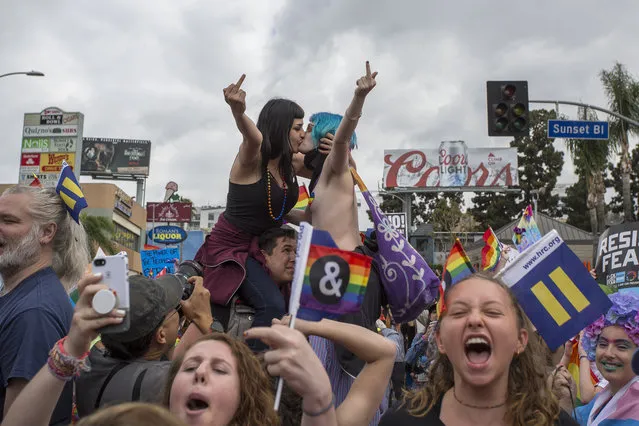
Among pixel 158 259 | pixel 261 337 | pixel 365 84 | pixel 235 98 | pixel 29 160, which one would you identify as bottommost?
pixel 261 337

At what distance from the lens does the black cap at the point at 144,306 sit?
9.73 ft

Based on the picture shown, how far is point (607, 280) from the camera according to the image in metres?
8.14

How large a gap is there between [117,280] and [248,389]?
2.10 ft

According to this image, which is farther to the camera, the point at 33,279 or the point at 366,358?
the point at 33,279

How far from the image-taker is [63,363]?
2414mm

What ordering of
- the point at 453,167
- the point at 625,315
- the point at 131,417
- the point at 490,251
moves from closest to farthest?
the point at 131,417 → the point at 625,315 → the point at 490,251 → the point at 453,167

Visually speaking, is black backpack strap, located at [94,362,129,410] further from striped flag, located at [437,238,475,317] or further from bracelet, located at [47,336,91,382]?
striped flag, located at [437,238,475,317]

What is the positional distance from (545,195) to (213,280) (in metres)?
71.2

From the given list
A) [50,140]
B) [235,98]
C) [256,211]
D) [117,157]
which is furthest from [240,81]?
[117,157]

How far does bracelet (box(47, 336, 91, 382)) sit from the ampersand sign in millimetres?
829

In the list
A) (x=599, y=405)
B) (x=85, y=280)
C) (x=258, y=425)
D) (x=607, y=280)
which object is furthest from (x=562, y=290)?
(x=607, y=280)

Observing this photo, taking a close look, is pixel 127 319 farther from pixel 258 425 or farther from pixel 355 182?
pixel 355 182

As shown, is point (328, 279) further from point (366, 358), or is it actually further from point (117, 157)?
point (117, 157)

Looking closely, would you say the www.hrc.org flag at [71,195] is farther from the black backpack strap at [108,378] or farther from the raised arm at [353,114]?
the raised arm at [353,114]
